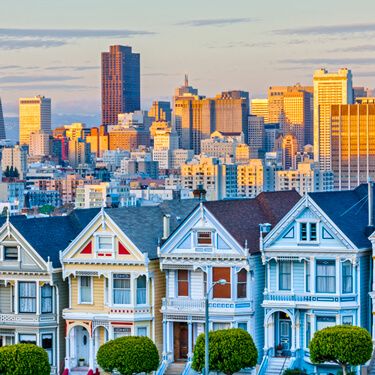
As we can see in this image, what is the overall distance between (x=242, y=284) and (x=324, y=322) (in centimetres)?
278

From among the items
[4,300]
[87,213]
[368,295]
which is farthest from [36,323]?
[368,295]

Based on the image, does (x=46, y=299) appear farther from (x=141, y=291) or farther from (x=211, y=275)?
(x=211, y=275)

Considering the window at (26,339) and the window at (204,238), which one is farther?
the window at (26,339)

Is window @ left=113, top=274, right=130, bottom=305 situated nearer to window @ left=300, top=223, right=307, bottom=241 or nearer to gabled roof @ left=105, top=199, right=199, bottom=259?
gabled roof @ left=105, top=199, right=199, bottom=259

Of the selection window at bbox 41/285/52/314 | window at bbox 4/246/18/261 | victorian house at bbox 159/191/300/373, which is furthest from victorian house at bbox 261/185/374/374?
window at bbox 4/246/18/261

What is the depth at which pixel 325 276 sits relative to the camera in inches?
2047

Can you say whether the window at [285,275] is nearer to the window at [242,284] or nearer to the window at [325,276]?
the window at [325,276]

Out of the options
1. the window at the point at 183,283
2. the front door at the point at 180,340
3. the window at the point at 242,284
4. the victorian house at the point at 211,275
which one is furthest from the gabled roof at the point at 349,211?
the front door at the point at 180,340

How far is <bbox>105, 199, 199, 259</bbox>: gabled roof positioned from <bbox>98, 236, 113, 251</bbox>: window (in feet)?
1.78

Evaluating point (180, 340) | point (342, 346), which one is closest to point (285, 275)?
point (342, 346)

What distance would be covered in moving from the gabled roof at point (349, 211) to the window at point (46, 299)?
9351 mm

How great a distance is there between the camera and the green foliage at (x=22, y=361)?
53.3 meters

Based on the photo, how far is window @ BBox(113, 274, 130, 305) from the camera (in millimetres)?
54906

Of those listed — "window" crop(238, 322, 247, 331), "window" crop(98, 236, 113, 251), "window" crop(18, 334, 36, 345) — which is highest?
"window" crop(98, 236, 113, 251)
